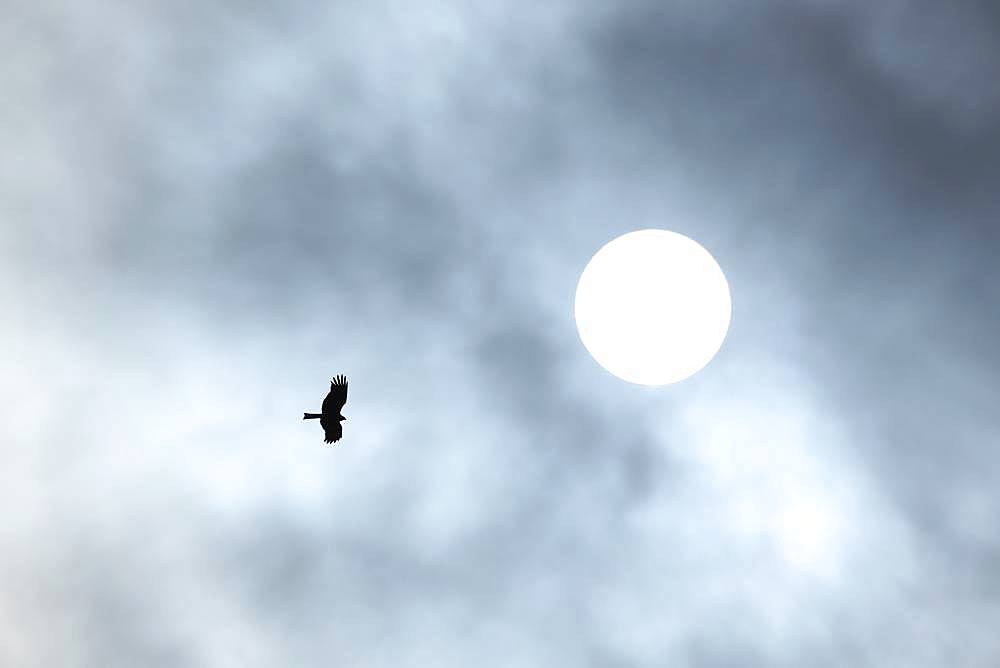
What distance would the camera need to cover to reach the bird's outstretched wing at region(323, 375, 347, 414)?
227 feet

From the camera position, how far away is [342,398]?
69.6m

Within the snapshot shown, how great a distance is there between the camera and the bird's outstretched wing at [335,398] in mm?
69125

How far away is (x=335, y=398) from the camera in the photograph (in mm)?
69562
